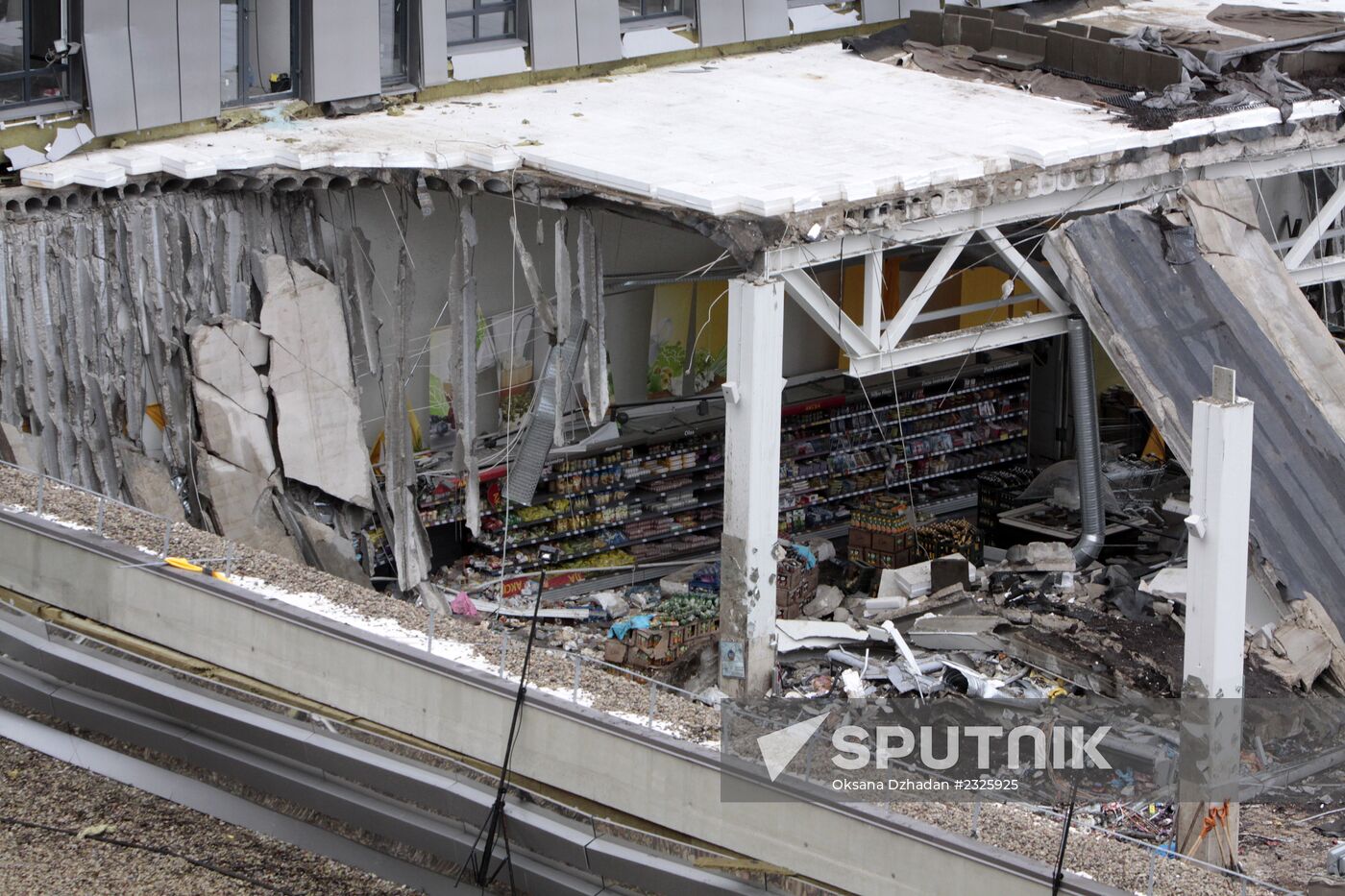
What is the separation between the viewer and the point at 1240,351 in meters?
14.9

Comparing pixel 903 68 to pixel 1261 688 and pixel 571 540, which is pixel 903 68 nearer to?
pixel 571 540

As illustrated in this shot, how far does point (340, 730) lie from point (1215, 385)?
18.4 feet

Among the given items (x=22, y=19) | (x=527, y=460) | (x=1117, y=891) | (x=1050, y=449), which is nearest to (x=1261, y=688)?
(x=1117, y=891)

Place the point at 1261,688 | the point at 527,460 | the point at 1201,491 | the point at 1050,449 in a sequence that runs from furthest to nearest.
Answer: the point at 1050,449 → the point at 527,460 → the point at 1261,688 → the point at 1201,491

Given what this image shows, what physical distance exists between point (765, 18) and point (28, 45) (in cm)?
730

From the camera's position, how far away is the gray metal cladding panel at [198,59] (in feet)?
49.4

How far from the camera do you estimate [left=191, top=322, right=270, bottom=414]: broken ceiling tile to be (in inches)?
593

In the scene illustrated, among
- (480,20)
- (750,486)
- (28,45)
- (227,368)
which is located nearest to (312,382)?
(227,368)

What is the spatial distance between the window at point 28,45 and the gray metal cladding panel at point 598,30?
4.91 metres

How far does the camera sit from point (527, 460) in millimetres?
16031

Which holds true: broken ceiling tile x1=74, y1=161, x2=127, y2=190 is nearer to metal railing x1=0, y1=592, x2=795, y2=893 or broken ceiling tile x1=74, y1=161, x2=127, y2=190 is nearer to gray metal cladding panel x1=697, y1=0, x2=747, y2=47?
metal railing x1=0, y1=592, x2=795, y2=893

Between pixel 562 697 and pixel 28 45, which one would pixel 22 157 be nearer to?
pixel 28 45

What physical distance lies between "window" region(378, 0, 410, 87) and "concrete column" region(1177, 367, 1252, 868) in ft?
26.0

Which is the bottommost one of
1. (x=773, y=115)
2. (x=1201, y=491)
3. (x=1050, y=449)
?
(x=1050, y=449)
